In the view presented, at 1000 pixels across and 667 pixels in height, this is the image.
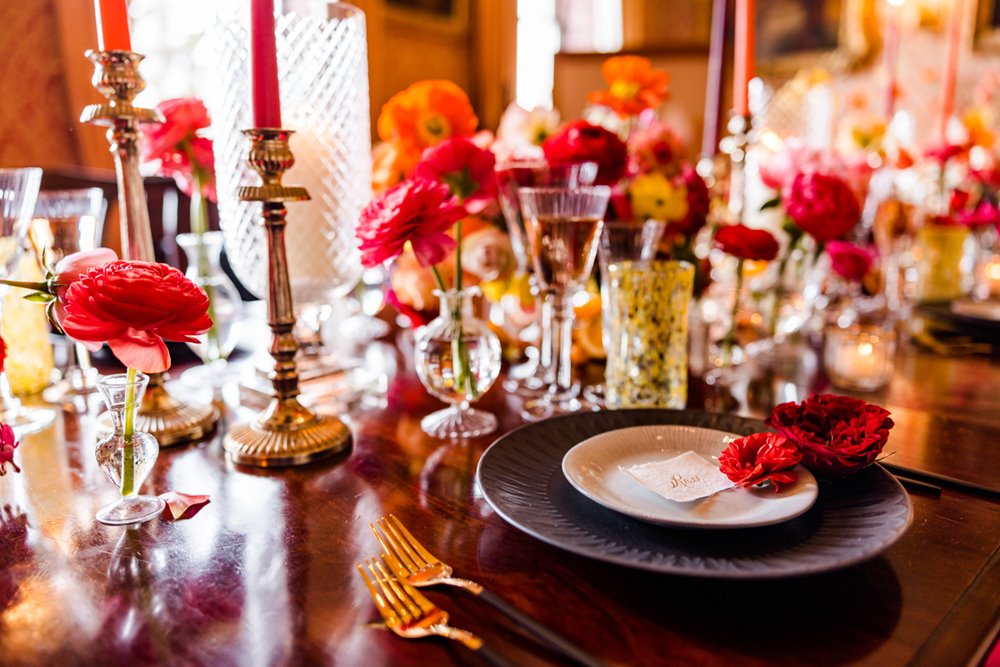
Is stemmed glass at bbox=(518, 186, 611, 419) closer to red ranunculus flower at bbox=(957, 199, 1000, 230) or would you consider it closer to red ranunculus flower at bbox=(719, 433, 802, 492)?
red ranunculus flower at bbox=(719, 433, 802, 492)

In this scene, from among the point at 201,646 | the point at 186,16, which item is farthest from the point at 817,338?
the point at 186,16

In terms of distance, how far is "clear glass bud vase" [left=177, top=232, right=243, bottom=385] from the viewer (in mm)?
1013

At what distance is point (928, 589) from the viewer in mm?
499

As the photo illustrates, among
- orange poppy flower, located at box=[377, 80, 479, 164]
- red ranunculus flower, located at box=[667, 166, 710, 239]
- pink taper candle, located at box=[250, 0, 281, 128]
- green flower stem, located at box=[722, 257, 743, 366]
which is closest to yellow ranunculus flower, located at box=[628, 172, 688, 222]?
red ranunculus flower, located at box=[667, 166, 710, 239]

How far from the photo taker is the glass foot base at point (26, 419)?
83 centimetres

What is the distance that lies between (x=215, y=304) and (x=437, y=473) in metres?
0.49

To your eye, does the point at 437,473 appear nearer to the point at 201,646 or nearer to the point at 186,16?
the point at 201,646

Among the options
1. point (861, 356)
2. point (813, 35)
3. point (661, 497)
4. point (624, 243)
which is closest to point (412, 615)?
point (661, 497)

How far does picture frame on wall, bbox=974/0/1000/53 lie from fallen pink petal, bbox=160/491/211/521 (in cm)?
435

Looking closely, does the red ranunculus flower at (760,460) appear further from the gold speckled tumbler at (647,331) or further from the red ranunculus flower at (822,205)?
the red ranunculus flower at (822,205)

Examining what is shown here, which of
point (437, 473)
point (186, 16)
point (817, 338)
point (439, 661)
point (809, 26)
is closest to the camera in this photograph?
point (439, 661)

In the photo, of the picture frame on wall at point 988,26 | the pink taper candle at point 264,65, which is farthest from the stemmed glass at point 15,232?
the picture frame on wall at point 988,26

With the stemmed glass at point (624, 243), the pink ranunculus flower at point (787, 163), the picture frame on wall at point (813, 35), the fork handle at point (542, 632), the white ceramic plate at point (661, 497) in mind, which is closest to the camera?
the fork handle at point (542, 632)

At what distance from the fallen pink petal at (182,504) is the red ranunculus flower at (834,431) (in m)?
0.49
